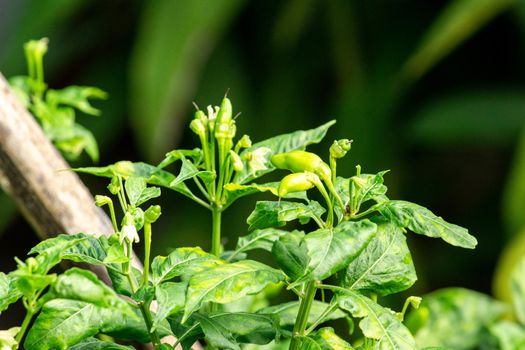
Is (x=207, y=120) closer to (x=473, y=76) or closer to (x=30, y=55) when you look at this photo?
(x=30, y=55)

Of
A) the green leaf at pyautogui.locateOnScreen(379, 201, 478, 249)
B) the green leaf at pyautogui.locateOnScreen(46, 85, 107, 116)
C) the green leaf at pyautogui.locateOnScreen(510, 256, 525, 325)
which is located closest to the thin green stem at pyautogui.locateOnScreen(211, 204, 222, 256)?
the green leaf at pyautogui.locateOnScreen(379, 201, 478, 249)

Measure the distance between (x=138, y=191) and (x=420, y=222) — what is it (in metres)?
0.14

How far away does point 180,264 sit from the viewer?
41 centimetres

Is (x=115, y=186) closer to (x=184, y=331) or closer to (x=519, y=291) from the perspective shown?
(x=184, y=331)

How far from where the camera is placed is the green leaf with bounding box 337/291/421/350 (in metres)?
0.40

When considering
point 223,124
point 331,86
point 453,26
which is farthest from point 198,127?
point 331,86

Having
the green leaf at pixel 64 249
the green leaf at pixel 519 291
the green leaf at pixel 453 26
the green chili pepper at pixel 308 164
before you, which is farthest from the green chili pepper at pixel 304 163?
the green leaf at pixel 453 26

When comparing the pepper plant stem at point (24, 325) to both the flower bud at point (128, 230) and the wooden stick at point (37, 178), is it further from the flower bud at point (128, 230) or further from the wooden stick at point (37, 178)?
the wooden stick at point (37, 178)

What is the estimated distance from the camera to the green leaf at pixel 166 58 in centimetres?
185

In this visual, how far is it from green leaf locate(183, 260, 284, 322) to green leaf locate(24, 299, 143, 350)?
0.04 metres

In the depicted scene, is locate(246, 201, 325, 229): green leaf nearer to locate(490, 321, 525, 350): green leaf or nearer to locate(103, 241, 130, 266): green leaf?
locate(103, 241, 130, 266): green leaf

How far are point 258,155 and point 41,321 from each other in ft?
0.47

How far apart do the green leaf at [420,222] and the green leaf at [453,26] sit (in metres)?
1.39

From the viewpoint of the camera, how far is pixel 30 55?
709 mm
